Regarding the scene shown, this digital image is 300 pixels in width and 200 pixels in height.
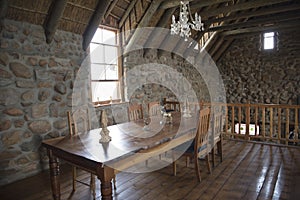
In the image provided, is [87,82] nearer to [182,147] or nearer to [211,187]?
[182,147]

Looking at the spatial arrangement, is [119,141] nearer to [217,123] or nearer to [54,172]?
[54,172]

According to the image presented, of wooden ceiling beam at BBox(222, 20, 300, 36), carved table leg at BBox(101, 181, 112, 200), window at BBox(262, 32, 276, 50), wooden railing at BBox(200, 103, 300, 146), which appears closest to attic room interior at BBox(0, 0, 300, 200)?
carved table leg at BBox(101, 181, 112, 200)

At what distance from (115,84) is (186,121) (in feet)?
6.39

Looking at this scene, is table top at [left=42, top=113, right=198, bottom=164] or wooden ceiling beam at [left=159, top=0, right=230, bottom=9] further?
wooden ceiling beam at [left=159, top=0, right=230, bottom=9]

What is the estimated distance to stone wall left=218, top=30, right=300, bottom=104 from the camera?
735cm

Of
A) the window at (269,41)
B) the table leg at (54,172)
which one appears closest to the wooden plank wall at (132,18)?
the table leg at (54,172)

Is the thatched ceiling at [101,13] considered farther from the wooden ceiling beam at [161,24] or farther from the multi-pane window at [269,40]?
the multi-pane window at [269,40]

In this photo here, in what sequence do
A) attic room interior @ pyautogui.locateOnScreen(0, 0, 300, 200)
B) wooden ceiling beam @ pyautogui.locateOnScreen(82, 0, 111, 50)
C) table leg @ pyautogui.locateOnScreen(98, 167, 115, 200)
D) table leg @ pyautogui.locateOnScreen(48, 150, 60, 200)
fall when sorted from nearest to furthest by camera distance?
table leg @ pyautogui.locateOnScreen(98, 167, 115, 200), table leg @ pyautogui.locateOnScreen(48, 150, 60, 200), attic room interior @ pyautogui.locateOnScreen(0, 0, 300, 200), wooden ceiling beam @ pyautogui.locateOnScreen(82, 0, 111, 50)

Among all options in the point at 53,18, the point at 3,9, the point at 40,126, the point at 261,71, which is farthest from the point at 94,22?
the point at 261,71

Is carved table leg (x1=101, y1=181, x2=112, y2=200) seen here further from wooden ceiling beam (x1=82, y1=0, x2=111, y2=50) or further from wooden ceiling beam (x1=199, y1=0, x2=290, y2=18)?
wooden ceiling beam (x1=199, y1=0, x2=290, y2=18)

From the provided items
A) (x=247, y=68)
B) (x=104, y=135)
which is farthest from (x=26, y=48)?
(x=247, y=68)

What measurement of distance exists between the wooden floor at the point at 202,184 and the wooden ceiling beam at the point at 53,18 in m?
2.00

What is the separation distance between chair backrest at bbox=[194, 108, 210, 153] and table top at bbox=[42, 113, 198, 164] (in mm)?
94

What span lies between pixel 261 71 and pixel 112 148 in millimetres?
7452
